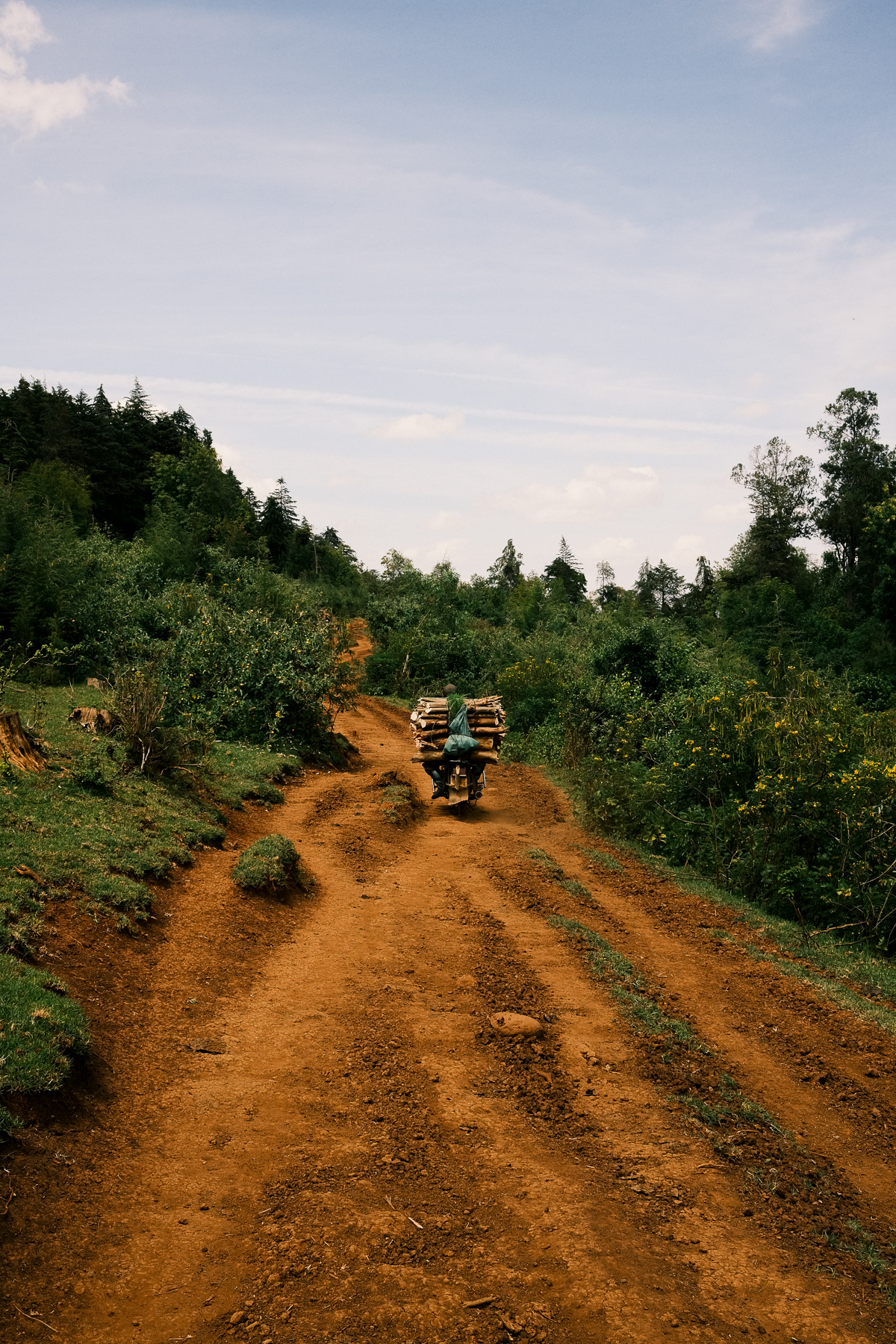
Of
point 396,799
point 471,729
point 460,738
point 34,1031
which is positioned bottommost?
point 396,799

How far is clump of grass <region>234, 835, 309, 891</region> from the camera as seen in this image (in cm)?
866

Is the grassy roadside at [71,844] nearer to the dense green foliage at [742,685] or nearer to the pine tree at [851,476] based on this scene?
the dense green foliage at [742,685]

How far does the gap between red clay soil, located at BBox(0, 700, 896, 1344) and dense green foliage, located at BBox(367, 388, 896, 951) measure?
224 centimetres

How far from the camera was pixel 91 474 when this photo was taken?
42375 mm

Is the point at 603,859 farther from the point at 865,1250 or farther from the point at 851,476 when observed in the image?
the point at 851,476

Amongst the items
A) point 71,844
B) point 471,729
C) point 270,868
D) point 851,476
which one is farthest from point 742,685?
point 851,476

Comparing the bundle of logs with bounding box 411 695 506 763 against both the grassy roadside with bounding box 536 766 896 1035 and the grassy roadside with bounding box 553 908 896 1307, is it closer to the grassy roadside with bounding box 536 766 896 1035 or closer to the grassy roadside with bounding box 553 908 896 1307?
the grassy roadside with bounding box 536 766 896 1035

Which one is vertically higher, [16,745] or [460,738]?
[16,745]

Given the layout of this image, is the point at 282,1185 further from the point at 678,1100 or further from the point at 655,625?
the point at 655,625

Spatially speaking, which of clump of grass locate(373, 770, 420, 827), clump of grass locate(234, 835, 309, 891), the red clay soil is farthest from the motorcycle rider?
the red clay soil

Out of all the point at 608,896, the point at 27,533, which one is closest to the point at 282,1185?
Result: the point at 608,896

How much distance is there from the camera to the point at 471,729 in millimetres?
13586

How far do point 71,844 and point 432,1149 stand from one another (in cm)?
481

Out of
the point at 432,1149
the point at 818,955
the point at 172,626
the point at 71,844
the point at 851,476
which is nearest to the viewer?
the point at 432,1149
